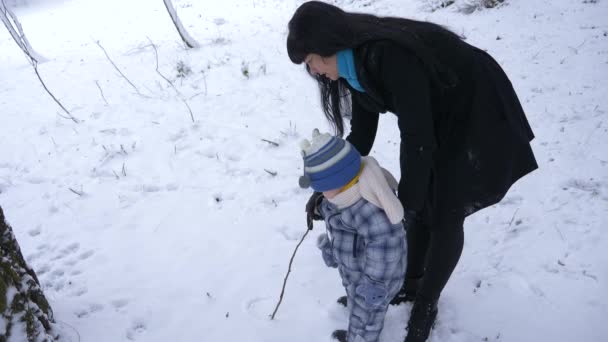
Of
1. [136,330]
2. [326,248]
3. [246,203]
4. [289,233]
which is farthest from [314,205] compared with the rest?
[246,203]

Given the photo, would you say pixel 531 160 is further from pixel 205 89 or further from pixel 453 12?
pixel 453 12

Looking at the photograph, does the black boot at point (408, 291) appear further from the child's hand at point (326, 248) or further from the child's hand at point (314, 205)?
the child's hand at point (314, 205)

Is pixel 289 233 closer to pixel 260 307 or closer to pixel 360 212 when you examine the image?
pixel 260 307

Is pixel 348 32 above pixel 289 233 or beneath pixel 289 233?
above

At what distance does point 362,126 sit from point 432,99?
0.51m

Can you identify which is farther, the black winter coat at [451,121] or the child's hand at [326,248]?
the child's hand at [326,248]

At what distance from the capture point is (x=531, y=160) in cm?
171

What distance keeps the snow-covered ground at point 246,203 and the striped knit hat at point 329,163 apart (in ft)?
4.19

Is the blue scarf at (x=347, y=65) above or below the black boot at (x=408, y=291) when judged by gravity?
above

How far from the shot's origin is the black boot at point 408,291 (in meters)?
2.43

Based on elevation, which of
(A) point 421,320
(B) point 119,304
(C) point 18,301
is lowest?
(B) point 119,304

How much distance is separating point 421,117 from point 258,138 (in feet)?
10.5

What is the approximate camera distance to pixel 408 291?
2445 millimetres

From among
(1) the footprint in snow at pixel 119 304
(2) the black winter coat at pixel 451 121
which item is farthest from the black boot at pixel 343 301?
(1) the footprint in snow at pixel 119 304
